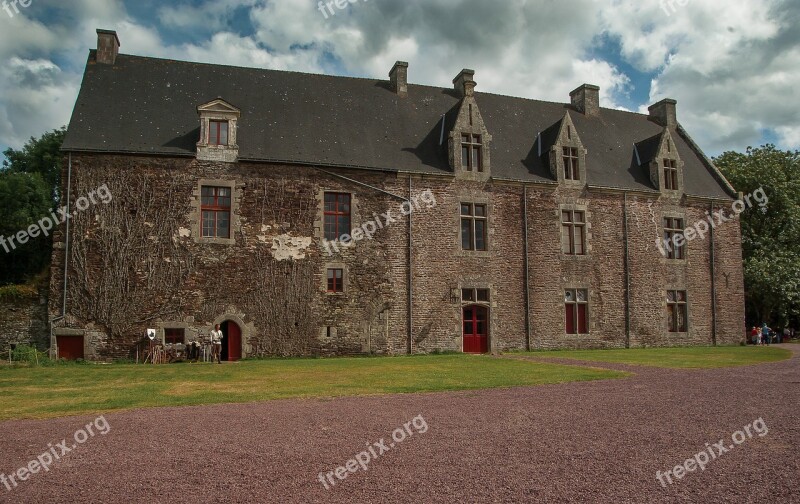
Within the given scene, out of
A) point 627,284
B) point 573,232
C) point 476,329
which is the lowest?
point 476,329

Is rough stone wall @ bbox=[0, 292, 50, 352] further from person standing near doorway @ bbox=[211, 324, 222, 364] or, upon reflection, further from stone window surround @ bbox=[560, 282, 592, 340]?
stone window surround @ bbox=[560, 282, 592, 340]

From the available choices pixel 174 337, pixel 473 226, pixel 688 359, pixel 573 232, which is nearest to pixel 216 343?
pixel 174 337

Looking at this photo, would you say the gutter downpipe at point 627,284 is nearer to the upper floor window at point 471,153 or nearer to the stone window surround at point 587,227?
the stone window surround at point 587,227

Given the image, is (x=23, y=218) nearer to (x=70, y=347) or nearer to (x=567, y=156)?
(x=70, y=347)

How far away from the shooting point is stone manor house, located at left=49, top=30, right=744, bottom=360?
72.0ft

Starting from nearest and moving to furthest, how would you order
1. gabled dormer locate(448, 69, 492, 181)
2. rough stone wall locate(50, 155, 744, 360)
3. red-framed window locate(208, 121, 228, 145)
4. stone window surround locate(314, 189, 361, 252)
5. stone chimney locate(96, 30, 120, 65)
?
rough stone wall locate(50, 155, 744, 360), red-framed window locate(208, 121, 228, 145), stone window surround locate(314, 189, 361, 252), stone chimney locate(96, 30, 120, 65), gabled dormer locate(448, 69, 492, 181)

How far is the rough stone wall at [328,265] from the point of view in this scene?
2173cm

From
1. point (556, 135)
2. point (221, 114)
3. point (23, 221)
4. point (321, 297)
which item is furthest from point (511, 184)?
point (23, 221)

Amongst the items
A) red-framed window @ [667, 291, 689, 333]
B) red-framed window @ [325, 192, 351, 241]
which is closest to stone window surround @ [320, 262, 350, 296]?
red-framed window @ [325, 192, 351, 241]

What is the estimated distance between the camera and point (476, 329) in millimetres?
25578

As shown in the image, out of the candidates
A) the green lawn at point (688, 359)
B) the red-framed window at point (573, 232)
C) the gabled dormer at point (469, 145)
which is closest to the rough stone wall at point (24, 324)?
the gabled dormer at point (469, 145)

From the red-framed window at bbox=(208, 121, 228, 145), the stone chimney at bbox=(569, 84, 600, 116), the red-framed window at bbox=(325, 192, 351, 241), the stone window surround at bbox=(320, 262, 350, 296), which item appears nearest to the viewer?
the red-framed window at bbox=(208, 121, 228, 145)

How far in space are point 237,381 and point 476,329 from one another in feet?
41.4

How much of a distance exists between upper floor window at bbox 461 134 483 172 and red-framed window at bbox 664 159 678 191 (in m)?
9.90
